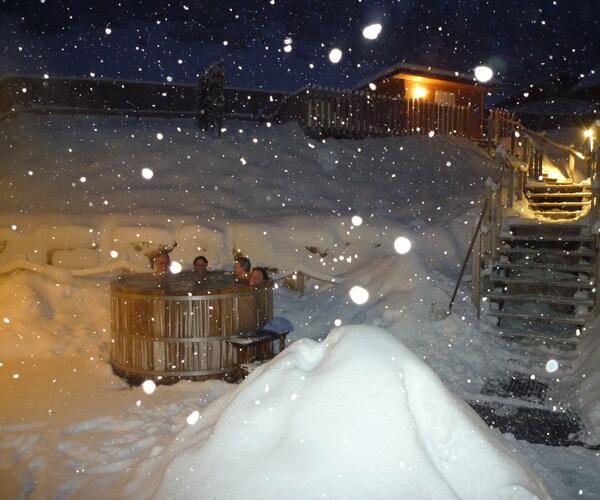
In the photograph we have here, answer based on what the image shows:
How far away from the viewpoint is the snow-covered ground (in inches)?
138

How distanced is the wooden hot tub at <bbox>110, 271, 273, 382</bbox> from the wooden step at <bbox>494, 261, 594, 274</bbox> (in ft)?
15.7

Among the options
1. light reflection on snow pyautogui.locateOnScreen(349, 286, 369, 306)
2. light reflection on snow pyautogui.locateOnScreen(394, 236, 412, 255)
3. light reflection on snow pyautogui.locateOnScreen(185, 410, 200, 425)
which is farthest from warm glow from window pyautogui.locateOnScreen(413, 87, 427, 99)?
light reflection on snow pyautogui.locateOnScreen(185, 410, 200, 425)

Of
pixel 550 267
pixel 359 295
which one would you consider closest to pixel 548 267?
pixel 550 267

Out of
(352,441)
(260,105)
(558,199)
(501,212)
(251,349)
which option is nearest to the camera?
(352,441)

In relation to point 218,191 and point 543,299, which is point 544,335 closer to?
point 543,299

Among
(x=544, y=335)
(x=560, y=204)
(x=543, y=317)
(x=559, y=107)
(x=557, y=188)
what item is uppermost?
(x=559, y=107)

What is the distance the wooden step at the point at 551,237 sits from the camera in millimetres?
9328

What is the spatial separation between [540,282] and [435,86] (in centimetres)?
1541

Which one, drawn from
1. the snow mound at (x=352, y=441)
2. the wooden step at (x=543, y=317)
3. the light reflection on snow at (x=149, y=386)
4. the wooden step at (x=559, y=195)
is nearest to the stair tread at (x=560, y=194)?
the wooden step at (x=559, y=195)

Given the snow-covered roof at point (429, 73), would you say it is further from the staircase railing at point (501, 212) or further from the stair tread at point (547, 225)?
the stair tread at point (547, 225)

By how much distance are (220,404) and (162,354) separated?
3490 millimetres

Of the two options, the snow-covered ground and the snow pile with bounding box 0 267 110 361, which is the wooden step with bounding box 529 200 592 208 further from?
the snow pile with bounding box 0 267 110 361

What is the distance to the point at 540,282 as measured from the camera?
29.3 feet

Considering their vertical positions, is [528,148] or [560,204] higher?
[528,148]
